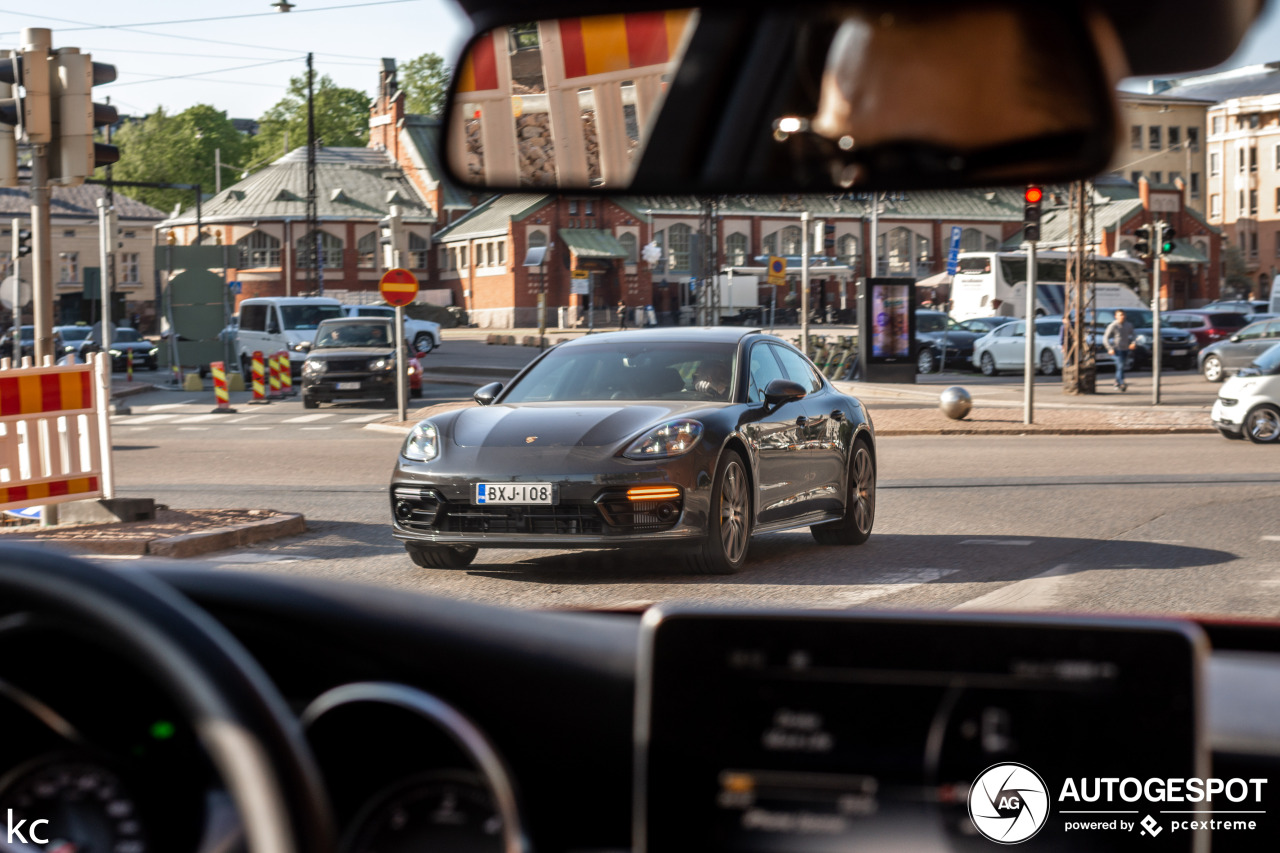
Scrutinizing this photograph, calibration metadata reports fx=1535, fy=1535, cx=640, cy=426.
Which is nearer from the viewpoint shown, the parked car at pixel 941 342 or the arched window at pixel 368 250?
the parked car at pixel 941 342

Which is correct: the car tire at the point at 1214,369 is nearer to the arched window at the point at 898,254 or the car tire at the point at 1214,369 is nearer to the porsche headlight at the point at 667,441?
the porsche headlight at the point at 667,441

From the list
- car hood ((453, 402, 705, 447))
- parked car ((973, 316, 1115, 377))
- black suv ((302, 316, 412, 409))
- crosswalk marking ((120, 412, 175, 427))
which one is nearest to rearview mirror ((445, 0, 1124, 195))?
car hood ((453, 402, 705, 447))

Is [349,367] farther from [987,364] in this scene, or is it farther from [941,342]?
[941,342]

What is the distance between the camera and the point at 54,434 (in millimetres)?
10930

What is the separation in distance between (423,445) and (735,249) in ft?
261

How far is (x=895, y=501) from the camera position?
13.6 metres

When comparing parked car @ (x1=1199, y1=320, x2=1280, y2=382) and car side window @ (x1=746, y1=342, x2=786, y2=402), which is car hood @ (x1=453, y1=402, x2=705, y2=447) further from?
parked car @ (x1=1199, y1=320, x2=1280, y2=382)

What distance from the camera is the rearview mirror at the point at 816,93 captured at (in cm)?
164

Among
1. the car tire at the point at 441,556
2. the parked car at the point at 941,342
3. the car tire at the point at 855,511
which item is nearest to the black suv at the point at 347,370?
the parked car at the point at 941,342

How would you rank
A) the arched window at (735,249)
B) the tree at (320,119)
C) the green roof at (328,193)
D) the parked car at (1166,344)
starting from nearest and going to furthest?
the parked car at (1166,344), the arched window at (735,249), the green roof at (328,193), the tree at (320,119)

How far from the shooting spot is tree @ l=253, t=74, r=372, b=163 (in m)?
106

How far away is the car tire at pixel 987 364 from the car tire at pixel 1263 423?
68.9 ft

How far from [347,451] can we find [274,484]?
4.15 meters

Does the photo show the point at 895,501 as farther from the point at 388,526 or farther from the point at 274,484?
the point at 274,484
